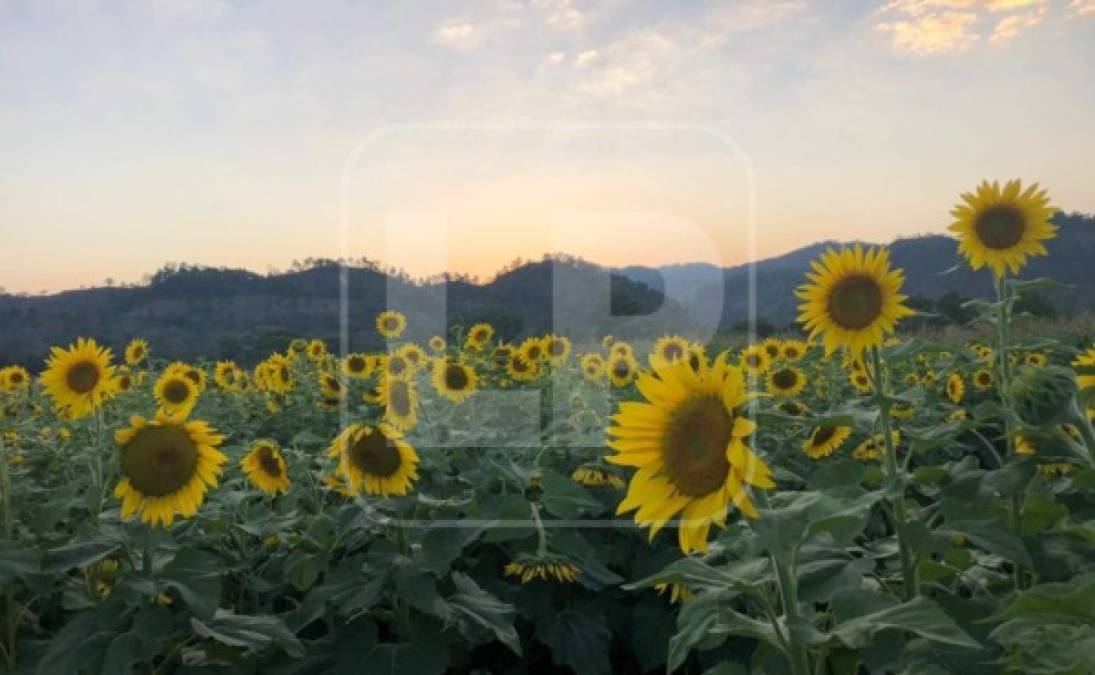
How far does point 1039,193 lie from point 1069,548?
2.43 meters

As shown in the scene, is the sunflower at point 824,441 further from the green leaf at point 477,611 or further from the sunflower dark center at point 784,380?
the green leaf at point 477,611

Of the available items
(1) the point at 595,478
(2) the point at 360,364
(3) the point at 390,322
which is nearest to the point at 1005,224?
(1) the point at 595,478

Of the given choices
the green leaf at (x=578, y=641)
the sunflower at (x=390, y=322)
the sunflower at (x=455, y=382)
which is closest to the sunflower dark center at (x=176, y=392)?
the sunflower at (x=455, y=382)

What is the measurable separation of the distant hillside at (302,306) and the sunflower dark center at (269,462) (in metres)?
1.86

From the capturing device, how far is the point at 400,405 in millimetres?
4473

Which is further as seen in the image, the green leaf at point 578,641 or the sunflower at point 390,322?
the sunflower at point 390,322

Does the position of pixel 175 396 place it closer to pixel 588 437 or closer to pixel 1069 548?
pixel 588 437

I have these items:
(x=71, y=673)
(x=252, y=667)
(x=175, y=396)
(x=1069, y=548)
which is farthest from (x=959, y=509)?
(x=175, y=396)

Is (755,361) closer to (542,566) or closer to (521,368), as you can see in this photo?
(521,368)

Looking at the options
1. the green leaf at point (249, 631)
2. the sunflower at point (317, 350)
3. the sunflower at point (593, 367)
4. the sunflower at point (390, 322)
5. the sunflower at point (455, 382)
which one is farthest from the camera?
the sunflower at point (390, 322)

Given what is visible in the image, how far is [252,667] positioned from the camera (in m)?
2.86

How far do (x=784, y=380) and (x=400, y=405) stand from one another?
323cm

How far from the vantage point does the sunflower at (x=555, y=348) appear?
7.75m

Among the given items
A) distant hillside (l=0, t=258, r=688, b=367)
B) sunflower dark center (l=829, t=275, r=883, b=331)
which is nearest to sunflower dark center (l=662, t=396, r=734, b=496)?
sunflower dark center (l=829, t=275, r=883, b=331)
